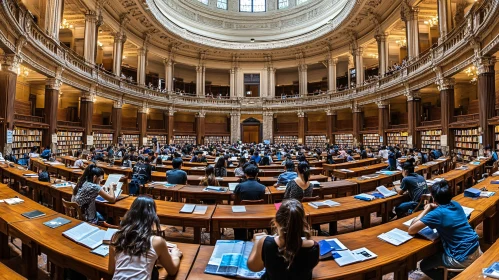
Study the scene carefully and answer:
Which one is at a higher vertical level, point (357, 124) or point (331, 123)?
point (331, 123)

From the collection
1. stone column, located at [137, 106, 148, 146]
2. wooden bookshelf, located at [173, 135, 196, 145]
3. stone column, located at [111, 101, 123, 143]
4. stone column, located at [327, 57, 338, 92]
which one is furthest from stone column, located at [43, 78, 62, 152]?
stone column, located at [327, 57, 338, 92]


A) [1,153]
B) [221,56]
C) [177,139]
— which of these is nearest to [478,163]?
[1,153]

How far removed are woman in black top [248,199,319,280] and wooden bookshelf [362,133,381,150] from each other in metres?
20.0

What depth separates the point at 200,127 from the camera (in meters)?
26.0

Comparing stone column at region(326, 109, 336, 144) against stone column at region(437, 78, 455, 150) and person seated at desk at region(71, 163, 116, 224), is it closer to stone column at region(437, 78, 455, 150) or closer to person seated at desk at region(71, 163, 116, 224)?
stone column at region(437, 78, 455, 150)

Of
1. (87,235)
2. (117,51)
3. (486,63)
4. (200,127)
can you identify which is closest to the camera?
(87,235)

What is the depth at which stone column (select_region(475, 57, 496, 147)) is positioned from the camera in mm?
9492

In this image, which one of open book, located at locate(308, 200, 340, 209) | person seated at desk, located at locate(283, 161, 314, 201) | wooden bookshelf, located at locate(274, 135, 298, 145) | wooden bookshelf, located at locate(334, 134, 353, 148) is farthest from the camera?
wooden bookshelf, located at locate(274, 135, 298, 145)

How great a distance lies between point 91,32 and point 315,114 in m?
20.7

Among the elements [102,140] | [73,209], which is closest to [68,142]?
[102,140]

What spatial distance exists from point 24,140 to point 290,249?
1373 cm

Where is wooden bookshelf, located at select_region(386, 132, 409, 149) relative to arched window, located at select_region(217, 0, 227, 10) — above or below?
below

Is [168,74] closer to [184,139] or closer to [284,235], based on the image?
[184,139]

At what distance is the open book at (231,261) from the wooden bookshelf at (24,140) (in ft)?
38.9
